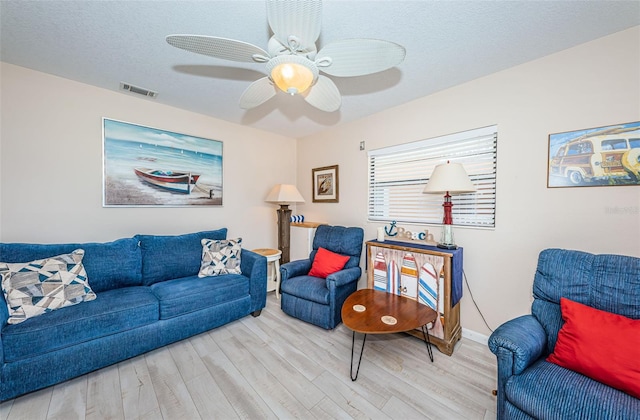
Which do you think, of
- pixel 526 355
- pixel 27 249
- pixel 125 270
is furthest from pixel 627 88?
pixel 27 249

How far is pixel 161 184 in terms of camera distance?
111 inches

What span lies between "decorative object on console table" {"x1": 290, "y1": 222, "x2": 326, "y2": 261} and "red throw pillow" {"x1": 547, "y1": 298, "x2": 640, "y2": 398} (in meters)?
2.56

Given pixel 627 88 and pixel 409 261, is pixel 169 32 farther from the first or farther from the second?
pixel 627 88

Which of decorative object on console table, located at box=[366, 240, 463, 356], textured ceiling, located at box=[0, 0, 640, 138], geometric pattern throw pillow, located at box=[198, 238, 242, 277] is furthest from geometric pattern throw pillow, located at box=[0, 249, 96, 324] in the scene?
decorative object on console table, located at box=[366, 240, 463, 356]

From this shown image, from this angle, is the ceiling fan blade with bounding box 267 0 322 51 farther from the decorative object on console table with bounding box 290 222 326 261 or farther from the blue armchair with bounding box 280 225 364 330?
the decorative object on console table with bounding box 290 222 326 261

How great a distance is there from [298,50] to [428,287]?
211cm

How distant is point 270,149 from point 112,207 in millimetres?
2143

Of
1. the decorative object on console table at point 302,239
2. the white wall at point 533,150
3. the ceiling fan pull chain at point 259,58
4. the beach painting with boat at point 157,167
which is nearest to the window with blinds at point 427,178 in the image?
the white wall at point 533,150

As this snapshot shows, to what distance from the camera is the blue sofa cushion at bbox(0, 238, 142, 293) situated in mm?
1904

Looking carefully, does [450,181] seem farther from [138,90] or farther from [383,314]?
[138,90]

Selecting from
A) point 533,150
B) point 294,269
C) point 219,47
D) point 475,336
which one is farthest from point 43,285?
point 533,150

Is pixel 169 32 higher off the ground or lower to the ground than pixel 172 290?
higher

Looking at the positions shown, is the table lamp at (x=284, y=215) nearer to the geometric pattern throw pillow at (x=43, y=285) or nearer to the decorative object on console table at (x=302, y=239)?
the decorative object on console table at (x=302, y=239)

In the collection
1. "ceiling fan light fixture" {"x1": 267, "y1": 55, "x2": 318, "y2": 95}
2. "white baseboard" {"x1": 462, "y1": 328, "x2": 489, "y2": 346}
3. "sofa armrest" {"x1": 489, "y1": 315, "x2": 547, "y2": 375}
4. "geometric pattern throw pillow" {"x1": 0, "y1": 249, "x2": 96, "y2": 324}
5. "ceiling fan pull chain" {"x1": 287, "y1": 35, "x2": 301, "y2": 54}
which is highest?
"ceiling fan pull chain" {"x1": 287, "y1": 35, "x2": 301, "y2": 54}
